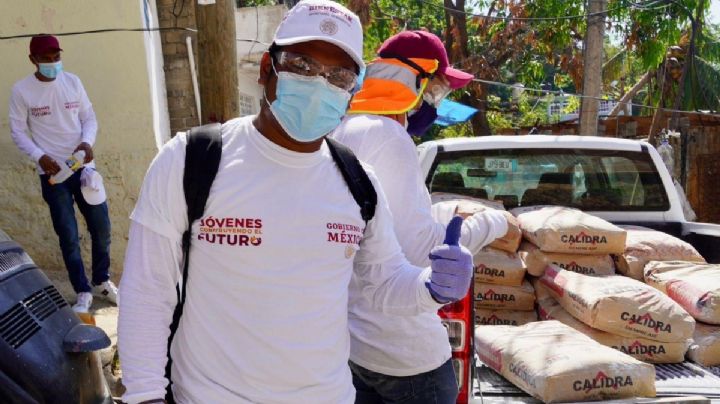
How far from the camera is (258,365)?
1.88m

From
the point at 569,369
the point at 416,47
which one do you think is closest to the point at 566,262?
the point at 569,369

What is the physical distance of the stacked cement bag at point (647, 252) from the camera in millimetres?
4375

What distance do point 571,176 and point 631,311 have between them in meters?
1.56

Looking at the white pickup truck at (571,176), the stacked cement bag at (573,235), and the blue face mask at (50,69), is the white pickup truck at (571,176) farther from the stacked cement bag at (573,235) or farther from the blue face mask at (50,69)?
the blue face mask at (50,69)

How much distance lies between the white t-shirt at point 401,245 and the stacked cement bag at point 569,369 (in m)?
0.75

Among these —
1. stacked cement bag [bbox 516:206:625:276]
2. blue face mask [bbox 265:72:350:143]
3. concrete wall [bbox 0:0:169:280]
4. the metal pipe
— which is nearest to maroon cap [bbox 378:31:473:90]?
blue face mask [bbox 265:72:350:143]

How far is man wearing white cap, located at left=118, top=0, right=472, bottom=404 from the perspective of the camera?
186 centimetres

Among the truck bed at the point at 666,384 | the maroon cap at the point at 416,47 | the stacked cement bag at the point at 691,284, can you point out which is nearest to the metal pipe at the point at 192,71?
Answer: the stacked cement bag at the point at 691,284

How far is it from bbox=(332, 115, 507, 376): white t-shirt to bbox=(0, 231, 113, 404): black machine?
78 centimetres

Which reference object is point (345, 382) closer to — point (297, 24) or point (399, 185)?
point (399, 185)

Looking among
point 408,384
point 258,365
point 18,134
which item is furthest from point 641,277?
point 18,134

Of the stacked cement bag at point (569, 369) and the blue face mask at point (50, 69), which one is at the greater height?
the blue face mask at point (50, 69)

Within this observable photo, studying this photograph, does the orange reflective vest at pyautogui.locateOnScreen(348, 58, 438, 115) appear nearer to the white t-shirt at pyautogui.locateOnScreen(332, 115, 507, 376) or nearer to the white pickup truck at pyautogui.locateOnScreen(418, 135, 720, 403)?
the white t-shirt at pyautogui.locateOnScreen(332, 115, 507, 376)

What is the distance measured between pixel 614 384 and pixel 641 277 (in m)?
1.41
